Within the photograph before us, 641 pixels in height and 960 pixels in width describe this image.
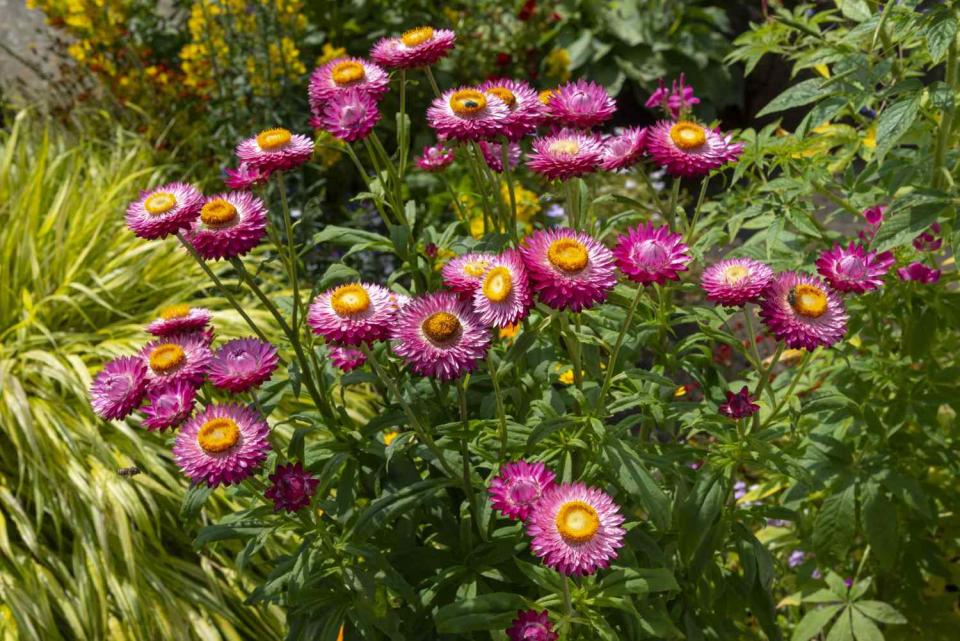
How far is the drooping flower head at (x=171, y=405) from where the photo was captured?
1389 millimetres

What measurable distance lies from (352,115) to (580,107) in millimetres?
349

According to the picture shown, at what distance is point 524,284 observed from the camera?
49.4 inches

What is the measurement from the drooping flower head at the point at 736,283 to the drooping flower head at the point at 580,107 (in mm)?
312

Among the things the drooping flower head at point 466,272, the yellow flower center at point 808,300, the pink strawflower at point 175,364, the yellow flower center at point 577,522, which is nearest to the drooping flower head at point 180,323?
the pink strawflower at point 175,364

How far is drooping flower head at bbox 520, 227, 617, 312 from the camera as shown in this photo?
125cm

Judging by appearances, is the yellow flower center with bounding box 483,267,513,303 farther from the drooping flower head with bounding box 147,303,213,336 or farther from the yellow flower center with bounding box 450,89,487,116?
the drooping flower head with bounding box 147,303,213,336

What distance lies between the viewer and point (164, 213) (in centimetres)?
141

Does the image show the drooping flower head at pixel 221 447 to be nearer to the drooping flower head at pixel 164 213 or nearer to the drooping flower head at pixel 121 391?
the drooping flower head at pixel 121 391

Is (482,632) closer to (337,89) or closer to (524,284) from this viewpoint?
(524,284)

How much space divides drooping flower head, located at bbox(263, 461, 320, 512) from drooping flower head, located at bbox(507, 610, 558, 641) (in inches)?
13.0

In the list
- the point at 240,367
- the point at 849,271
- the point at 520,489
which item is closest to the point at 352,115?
the point at 240,367

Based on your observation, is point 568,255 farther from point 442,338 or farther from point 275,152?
point 275,152

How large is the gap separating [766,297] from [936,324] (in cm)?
78

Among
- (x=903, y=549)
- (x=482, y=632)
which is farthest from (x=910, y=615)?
(x=482, y=632)
